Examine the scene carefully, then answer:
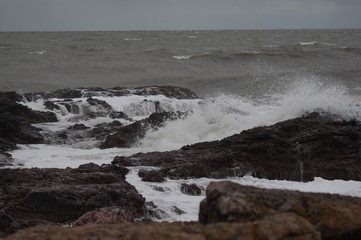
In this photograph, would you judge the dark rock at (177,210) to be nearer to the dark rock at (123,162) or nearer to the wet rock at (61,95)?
the dark rock at (123,162)

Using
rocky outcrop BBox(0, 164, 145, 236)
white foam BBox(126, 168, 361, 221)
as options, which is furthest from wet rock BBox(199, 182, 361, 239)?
white foam BBox(126, 168, 361, 221)

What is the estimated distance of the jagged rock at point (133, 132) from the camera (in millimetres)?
11137

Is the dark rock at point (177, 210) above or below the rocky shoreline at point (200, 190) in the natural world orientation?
→ below

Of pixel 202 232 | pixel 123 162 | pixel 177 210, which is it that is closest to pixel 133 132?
pixel 123 162

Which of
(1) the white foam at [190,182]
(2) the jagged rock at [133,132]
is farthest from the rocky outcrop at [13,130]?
(1) the white foam at [190,182]

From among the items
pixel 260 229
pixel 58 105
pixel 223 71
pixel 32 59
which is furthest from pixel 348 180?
pixel 32 59

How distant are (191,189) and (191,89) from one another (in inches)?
683

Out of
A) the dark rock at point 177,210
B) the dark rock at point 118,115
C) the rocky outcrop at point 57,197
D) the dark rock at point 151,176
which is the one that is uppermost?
the rocky outcrop at point 57,197

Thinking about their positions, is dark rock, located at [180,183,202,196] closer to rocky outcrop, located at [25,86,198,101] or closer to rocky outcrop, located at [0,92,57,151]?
rocky outcrop, located at [0,92,57,151]

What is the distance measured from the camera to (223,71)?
31312mm

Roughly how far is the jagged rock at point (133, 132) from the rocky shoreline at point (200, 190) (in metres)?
0.02

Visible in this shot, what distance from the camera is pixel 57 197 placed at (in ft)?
19.6

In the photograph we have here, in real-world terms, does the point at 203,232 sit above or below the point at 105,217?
above

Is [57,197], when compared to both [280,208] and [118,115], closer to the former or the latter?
[280,208]
